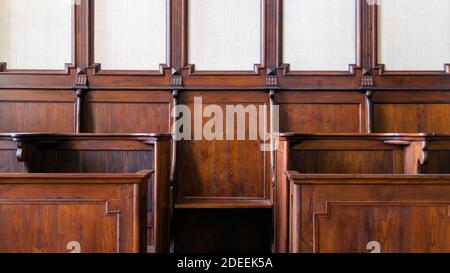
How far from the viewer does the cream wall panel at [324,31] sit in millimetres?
2779

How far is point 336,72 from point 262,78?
0.68 meters

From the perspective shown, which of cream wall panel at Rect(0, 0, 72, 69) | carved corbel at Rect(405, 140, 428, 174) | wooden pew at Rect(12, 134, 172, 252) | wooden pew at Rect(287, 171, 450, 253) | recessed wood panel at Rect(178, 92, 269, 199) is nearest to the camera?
wooden pew at Rect(287, 171, 450, 253)

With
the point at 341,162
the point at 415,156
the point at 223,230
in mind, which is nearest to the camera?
the point at 415,156

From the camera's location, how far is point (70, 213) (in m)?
1.34

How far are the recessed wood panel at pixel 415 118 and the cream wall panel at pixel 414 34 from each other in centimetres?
36

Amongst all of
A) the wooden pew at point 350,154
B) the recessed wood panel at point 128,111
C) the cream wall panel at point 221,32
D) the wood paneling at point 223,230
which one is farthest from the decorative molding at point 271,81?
the wood paneling at point 223,230

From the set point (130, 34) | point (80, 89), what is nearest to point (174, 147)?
point (80, 89)

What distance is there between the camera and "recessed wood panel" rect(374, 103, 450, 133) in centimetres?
274

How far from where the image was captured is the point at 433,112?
9.00 ft

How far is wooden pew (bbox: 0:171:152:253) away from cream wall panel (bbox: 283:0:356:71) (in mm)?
2010

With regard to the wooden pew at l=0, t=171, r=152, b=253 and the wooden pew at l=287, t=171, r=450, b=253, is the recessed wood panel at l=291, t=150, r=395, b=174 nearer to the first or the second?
the wooden pew at l=287, t=171, r=450, b=253

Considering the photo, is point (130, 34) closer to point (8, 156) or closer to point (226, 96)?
point (226, 96)

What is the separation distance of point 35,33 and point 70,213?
7.00 feet

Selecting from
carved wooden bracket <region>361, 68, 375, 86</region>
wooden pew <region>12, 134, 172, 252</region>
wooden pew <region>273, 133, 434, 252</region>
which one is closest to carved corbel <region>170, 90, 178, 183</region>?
wooden pew <region>12, 134, 172, 252</region>
